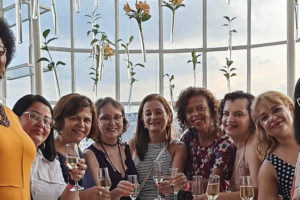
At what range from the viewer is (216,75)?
9219mm

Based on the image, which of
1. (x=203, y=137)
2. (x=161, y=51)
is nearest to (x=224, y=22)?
(x=161, y=51)

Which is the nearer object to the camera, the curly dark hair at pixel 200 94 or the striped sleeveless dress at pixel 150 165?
the striped sleeveless dress at pixel 150 165

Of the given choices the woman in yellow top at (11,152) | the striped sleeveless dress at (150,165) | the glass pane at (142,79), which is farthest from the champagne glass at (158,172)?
the glass pane at (142,79)

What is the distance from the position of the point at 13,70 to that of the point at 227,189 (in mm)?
4318

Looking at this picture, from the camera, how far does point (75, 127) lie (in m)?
3.14

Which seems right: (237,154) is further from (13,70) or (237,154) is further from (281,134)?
(13,70)

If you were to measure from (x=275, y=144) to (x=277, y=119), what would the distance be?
189 mm

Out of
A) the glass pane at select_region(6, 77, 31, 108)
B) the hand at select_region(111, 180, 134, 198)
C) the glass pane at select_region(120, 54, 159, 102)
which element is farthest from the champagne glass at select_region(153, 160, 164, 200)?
the glass pane at select_region(120, 54, 159, 102)

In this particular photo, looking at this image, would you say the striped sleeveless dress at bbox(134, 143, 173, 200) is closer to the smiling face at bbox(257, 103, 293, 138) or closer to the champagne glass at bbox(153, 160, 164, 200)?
the champagne glass at bbox(153, 160, 164, 200)

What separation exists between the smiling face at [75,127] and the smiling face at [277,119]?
1.22m

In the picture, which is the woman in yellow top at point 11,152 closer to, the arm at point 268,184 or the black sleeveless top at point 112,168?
the black sleeveless top at point 112,168

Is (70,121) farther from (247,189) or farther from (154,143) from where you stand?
(247,189)

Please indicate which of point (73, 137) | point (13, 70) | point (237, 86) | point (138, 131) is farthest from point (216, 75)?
point (73, 137)

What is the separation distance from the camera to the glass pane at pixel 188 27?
30.4 ft
